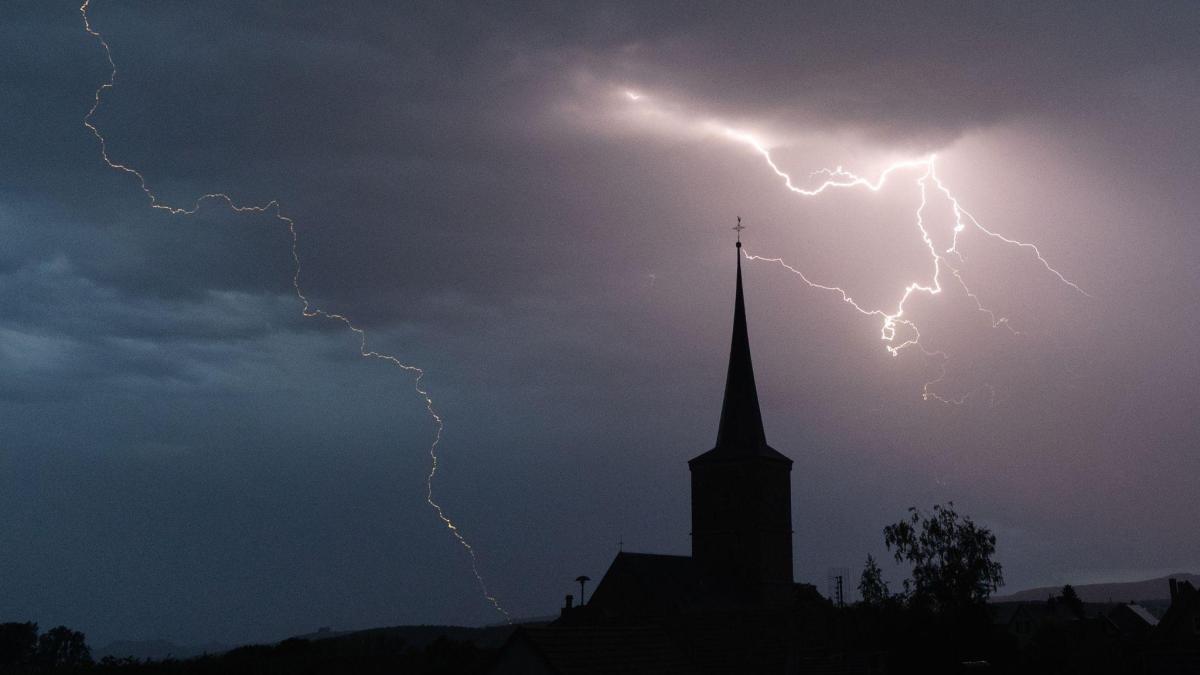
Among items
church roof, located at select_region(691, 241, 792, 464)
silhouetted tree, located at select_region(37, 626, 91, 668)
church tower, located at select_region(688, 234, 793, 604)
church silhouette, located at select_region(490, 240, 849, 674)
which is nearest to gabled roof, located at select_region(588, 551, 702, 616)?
church silhouette, located at select_region(490, 240, 849, 674)

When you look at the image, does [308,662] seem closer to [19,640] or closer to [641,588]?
[641,588]

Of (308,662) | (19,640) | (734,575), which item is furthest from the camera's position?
(19,640)

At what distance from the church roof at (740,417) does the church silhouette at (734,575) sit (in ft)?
0.21

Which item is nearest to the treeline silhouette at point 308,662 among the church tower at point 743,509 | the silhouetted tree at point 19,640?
the church tower at point 743,509

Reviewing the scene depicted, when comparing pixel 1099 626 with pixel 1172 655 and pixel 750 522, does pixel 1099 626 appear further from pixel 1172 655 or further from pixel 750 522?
pixel 750 522

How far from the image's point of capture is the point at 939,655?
1966 inches

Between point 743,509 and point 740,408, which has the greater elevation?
point 740,408

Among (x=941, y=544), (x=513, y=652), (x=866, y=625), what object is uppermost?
(x=941, y=544)

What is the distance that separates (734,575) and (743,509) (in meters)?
3.93

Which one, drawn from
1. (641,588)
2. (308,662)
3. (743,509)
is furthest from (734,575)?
(308,662)

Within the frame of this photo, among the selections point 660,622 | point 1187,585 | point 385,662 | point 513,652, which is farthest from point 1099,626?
point 513,652

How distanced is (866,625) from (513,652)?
3065cm

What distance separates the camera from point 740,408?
69.0 meters

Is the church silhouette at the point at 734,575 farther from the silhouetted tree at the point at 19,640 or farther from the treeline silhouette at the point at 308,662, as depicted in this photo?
the silhouetted tree at the point at 19,640
